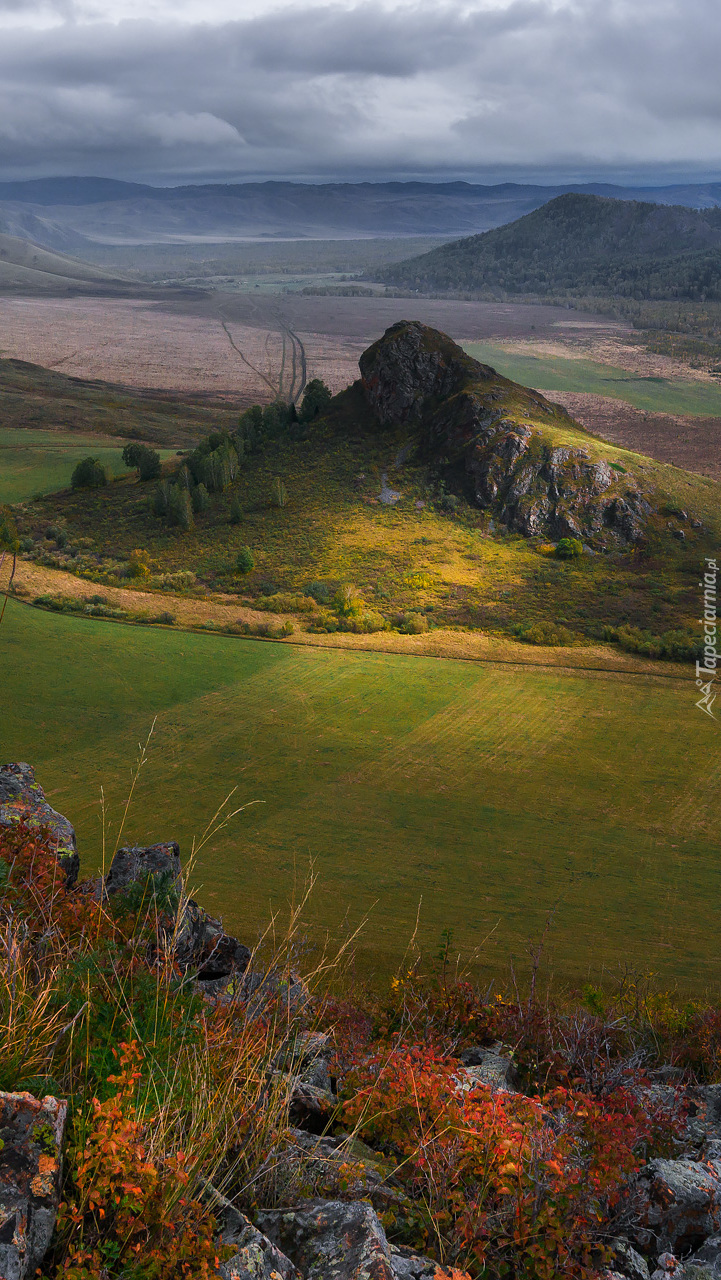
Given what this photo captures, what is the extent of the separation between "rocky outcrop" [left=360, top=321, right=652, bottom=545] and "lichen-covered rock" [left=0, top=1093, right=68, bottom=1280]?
191ft

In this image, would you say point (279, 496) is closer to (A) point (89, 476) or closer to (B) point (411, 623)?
(A) point (89, 476)

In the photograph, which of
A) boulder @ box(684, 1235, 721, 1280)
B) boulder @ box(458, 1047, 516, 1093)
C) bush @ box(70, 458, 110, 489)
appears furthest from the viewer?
bush @ box(70, 458, 110, 489)

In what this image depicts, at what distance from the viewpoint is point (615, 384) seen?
559 ft

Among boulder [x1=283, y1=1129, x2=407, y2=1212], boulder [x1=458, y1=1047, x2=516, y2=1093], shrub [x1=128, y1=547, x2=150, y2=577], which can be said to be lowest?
shrub [x1=128, y1=547, x2=150, y2=577]

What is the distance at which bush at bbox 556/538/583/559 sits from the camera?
58.3 meters

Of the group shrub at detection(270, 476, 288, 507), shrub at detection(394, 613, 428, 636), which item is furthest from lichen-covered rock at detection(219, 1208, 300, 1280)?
shrub at detection(270, 476, 288, 507)

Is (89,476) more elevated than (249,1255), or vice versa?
(89,476)

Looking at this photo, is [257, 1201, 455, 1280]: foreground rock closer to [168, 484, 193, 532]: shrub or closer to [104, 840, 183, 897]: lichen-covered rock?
[104, 840, 183, 897]: lichen-covered rock

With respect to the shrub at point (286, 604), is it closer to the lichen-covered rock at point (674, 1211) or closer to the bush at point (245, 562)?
the bush at point (245, 562)

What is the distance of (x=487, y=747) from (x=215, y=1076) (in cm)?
2762

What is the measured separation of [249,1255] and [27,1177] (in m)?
1.49

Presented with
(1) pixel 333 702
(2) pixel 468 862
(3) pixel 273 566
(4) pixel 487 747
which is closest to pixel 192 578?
(3) pixel 273 566

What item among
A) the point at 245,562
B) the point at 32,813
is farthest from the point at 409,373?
the point at 32,813

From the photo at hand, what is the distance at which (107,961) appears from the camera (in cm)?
721
